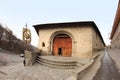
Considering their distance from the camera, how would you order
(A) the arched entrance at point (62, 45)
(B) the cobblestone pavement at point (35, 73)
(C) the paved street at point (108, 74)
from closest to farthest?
1. (C) the paved street at point (108, 74)
2. (B) the cobblestone pavement at point (35, 73)
3. (A) the arched entrance at point (62, 45)

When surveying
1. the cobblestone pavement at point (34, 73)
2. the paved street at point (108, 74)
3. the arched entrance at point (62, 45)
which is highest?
the arched entrance at point (62, 45)

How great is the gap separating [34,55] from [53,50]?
4128 mm

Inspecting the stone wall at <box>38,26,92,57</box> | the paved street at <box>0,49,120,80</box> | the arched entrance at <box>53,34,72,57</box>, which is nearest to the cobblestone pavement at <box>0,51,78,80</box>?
the paved street at <box>0,49,120,80</box>

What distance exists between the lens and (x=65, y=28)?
712 inches

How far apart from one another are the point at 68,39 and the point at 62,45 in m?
1.17

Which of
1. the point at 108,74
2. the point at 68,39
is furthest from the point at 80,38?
the point at 108,74

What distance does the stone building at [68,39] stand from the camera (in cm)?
1714

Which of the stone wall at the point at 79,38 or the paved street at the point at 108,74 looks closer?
the paved street at the point at 108,74

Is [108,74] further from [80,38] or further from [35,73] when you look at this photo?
[80,38]

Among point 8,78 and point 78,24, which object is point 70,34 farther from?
point 8,78

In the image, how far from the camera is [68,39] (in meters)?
18.6

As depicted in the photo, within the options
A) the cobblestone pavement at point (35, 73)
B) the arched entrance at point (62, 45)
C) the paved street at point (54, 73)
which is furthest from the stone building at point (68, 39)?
the cobblestone pavement at point (35, 73)

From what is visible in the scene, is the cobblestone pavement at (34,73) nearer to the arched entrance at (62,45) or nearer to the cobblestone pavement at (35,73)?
the cobblestone pavement at (35,73)

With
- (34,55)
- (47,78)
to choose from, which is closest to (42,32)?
(34,55)
